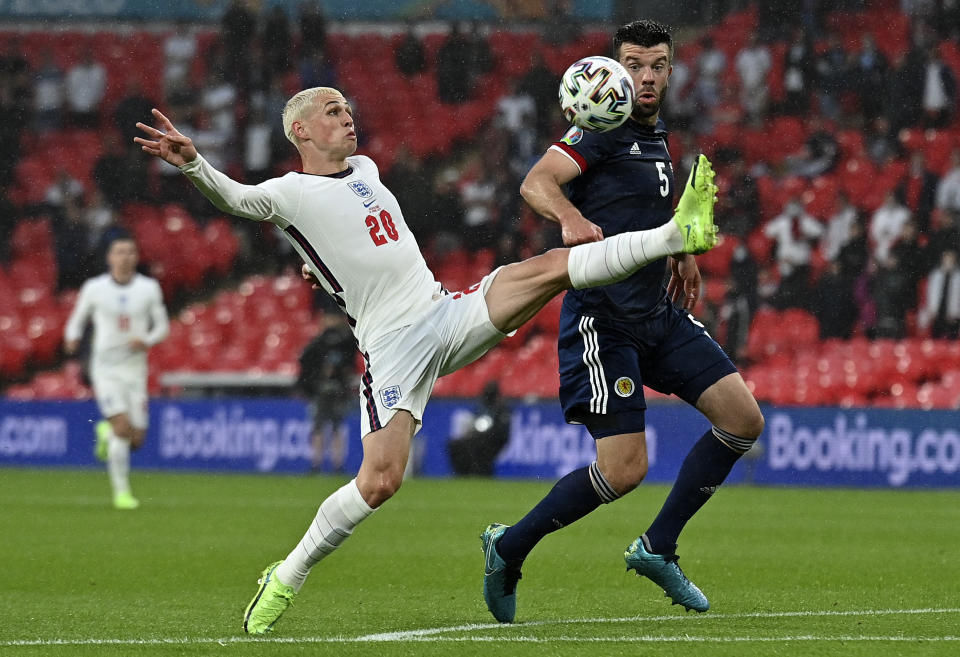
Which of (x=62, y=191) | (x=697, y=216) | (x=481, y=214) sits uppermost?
(x=62, y=191)

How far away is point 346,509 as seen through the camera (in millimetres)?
5602

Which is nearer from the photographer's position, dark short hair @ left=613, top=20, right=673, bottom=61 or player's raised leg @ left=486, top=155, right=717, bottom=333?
player's raised leg @ left=486, top=155, right=717, bottom=333

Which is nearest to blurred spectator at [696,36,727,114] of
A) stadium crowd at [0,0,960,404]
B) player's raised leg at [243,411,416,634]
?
stadium crowd at [0,0,960,404]

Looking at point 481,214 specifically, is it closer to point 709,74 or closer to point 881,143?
point 709,74

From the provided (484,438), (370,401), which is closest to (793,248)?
(484,438)

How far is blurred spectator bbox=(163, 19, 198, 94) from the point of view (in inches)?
870

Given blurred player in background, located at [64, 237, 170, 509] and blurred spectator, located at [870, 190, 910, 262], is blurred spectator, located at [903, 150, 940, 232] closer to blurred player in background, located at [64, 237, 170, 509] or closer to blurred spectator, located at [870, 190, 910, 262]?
blurred spectator, located at [870, 190, 910, 262]

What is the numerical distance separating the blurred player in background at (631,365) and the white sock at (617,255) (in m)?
0.49

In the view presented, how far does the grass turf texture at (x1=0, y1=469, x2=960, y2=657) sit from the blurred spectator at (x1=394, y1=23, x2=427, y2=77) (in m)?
9.68

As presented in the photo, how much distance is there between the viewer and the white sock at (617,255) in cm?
526

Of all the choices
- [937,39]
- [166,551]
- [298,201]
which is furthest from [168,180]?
[298,201]

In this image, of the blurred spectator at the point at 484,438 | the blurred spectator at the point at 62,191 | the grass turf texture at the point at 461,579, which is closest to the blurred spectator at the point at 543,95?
the blurred spectator at the point at 484,438

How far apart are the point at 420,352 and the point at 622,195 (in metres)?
1.04

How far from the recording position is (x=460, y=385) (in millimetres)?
18125
